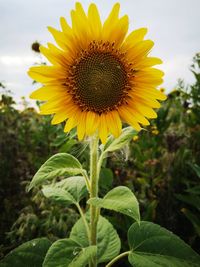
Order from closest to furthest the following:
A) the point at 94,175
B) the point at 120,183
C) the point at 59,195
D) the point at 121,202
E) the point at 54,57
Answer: the point at 121,202 < the point at 54,57 < the point at 94,175 < the point at 59,195 < the point at 120,183

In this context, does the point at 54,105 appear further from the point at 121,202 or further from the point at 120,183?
the point at 120,183

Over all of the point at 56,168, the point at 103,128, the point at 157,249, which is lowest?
the point at 157,249

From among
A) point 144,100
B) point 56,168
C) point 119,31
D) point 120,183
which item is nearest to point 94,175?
point 56,168

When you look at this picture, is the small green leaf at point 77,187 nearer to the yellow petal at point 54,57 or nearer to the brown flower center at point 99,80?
the brown flower center at point 99,80

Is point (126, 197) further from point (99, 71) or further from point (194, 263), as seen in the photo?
point (99, 71)

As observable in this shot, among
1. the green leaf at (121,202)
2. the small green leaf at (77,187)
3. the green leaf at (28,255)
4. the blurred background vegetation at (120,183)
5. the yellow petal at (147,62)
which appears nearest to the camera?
the green leaf at (121,202)

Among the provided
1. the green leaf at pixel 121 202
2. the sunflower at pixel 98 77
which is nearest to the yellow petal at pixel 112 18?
the sunflower at pixel 98 77

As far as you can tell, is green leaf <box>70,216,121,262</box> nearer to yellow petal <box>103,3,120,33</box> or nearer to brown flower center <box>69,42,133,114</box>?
brown flower center <box>69,42,133,114</box>
